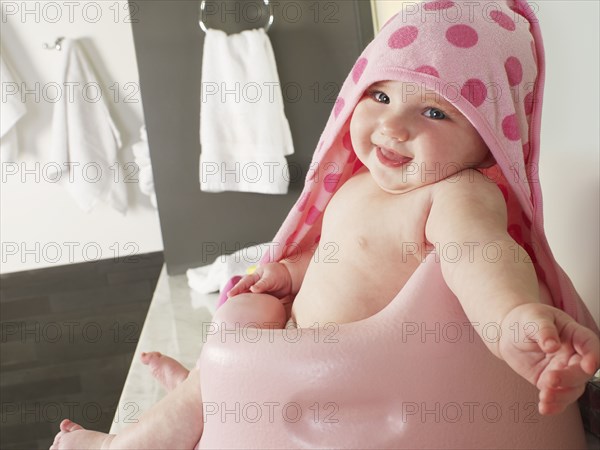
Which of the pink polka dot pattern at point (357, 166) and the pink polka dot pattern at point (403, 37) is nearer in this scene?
the pink polka dot pattern at point (403, 37)

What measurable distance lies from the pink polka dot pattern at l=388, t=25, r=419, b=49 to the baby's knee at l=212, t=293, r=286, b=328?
385mm

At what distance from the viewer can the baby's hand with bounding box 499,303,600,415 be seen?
2.03 ft

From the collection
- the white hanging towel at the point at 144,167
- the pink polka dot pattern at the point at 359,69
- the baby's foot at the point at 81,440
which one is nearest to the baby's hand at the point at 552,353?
the pink polka dot pattern at the point at 359,69

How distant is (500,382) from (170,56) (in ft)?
5.24

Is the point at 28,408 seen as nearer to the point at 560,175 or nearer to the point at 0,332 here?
the point at 0,332

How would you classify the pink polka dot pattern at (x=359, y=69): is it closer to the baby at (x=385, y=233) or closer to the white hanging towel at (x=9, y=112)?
the baby at (x=385, y=233)

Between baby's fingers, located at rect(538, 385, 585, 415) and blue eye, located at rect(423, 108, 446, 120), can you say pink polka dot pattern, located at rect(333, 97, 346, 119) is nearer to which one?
blue eye, located at rect(423, 108, 446, 120)

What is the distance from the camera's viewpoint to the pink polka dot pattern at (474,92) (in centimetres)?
95

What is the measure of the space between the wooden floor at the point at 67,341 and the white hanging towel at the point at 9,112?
19.3 inches

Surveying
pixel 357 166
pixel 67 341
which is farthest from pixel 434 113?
pixel 67 341

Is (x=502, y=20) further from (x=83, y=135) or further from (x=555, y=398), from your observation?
(x=83, y=135)

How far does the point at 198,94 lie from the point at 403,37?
1341mm

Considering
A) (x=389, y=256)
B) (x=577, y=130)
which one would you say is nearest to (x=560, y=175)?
(x=577, y=130)

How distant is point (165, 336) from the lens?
1875mm
